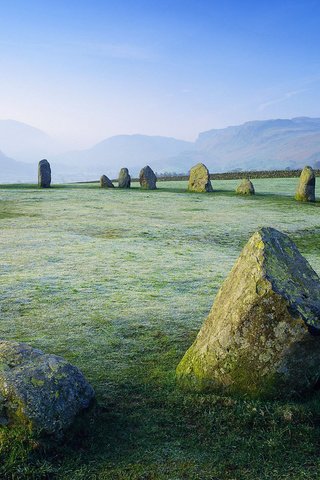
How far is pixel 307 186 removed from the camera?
3691 centimetres

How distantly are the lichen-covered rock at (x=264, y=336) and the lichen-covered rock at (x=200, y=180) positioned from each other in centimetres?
3824

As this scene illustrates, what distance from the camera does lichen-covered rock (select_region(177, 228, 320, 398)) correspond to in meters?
7.04

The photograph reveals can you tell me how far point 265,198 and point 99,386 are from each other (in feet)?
111

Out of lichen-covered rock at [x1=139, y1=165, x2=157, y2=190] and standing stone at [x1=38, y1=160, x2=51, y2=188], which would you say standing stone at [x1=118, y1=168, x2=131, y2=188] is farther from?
standing stone at [x1=38, y1=160, x2=51, y2=188]

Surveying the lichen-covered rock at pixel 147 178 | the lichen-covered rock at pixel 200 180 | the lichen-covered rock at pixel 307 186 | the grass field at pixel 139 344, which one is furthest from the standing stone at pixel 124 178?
the grass field at pixel 139 344

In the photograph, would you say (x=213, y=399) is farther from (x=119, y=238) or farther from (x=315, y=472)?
(x=119, y=238)

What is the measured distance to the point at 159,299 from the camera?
1248cm

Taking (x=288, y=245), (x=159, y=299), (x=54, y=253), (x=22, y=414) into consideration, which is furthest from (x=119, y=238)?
(x=22, y=414)

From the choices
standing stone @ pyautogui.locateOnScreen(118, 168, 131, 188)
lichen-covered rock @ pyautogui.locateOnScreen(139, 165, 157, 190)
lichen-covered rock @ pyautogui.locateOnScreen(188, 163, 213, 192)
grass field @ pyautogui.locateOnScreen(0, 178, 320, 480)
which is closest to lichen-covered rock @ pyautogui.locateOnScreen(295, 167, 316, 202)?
lichen-covered rock @ pyautogui.locateOnScreen(188, 163, 213, 192)

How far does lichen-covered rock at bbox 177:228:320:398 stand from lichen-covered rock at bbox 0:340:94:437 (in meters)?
1.88

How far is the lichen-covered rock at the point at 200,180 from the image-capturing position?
149 feet

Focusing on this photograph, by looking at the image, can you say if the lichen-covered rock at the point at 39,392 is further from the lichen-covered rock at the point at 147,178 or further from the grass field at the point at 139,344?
the lichen-covered rock at the point at 147,178

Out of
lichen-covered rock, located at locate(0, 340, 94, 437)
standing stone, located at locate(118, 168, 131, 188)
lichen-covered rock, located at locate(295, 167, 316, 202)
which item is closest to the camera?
lichen-covered rock, located at locate(0, 340, 94, 437)

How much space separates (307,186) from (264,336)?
104 ft
